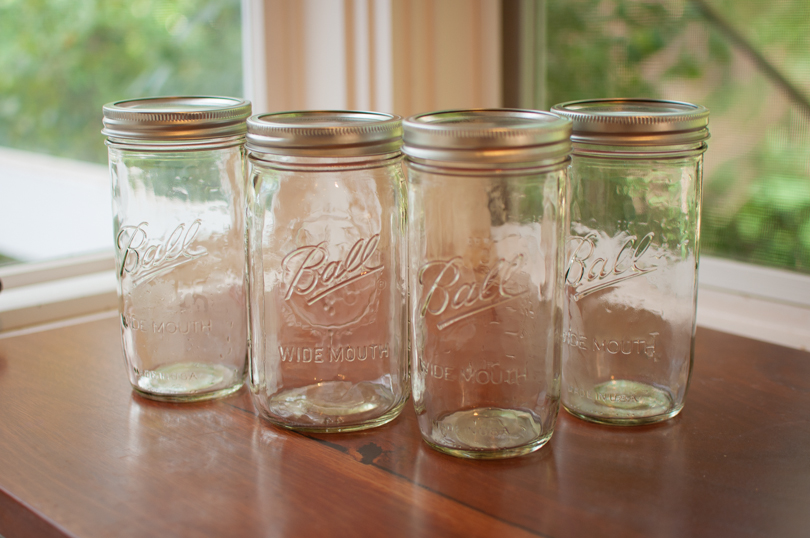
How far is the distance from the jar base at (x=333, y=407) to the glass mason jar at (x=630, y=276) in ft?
0.46

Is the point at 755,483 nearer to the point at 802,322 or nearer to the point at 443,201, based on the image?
the point at 443,201

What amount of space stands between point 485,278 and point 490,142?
0.29 ft

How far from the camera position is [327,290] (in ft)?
1.85

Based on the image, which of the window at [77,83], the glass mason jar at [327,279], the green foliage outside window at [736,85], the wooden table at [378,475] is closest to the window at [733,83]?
the green foliage outside window at [736,85]

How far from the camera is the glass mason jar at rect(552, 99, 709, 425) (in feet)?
1.87

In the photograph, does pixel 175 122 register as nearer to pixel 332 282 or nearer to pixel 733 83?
pixel 332 282

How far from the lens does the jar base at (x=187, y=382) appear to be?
64 centimetres

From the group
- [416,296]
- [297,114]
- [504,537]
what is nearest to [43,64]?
[297,114]

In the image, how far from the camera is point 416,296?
1.75ft

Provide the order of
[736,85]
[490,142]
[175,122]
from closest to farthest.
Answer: [490,142], [175,122], [736,85]

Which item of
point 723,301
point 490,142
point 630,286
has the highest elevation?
point 490,142

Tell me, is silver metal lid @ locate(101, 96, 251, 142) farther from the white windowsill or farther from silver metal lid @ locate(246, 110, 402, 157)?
the white windowsill


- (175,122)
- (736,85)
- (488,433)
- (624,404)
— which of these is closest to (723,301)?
(736,85)

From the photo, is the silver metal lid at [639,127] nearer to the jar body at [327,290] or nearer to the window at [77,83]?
the jar body at [327,290]
